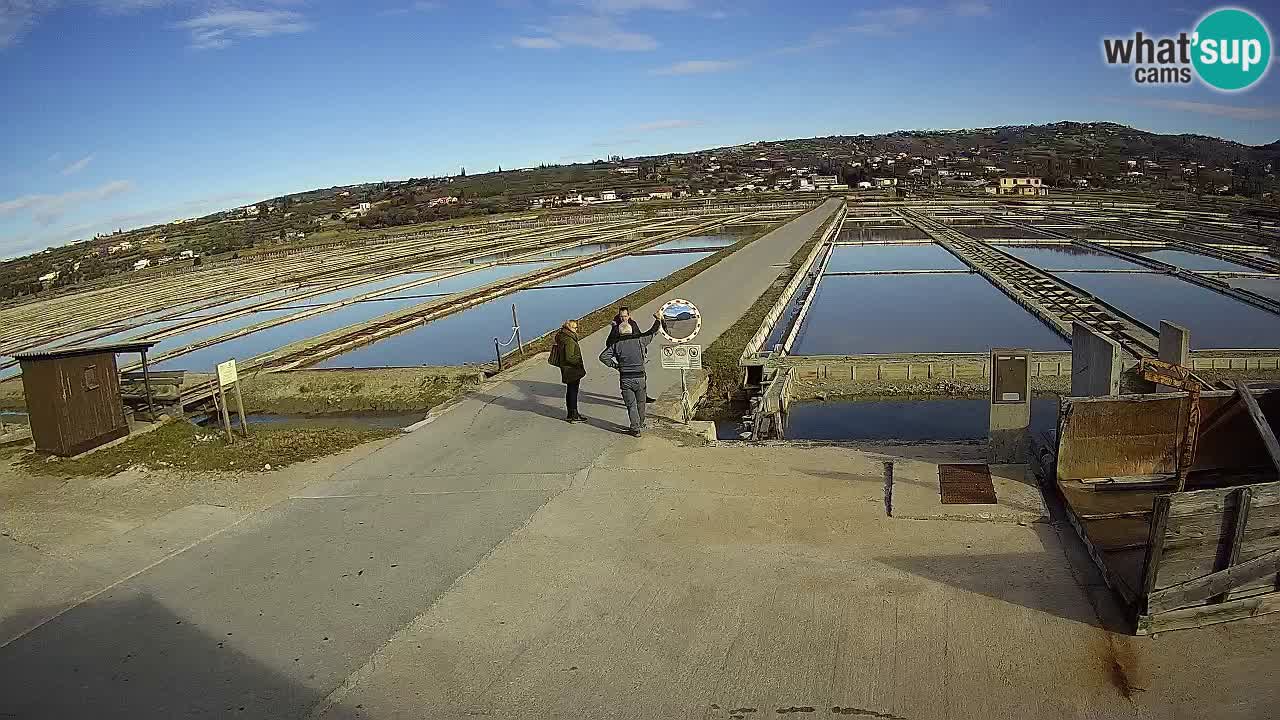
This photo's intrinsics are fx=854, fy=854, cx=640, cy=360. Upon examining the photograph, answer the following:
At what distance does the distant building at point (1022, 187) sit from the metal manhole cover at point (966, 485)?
111 meters

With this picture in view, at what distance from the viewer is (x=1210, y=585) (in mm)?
5246

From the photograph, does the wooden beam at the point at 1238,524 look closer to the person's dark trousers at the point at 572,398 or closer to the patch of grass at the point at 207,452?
the person's dark trousers at the point at 572,398

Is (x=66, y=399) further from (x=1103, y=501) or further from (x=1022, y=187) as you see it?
(x=1022, y=187)

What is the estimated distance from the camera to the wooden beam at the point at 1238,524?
5.20 m

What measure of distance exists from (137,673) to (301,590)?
4.10ft

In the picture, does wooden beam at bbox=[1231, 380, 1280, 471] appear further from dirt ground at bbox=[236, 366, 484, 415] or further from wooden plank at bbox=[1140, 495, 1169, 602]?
dirt ground at bbox=[236, 366, 484, 415]

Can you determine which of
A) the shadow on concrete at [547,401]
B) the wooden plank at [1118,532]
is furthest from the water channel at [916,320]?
the wooden plank at [1118,532]

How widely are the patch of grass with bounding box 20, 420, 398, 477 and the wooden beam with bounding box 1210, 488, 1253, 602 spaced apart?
907 cm

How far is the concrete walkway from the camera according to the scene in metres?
5.23

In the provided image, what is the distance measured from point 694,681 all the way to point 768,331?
52.4 ft

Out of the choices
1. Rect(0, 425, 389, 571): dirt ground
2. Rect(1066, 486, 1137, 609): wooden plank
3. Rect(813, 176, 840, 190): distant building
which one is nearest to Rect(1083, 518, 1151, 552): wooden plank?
Rect(1066, 486, 1137, 609): wooden plank

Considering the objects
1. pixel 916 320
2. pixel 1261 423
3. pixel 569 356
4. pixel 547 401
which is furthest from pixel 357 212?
pixel 1261 423

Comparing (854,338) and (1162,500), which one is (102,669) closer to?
(1162,500)

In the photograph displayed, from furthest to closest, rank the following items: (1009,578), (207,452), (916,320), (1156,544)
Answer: (916,320)
(207,452)
(1009,578)
(1156,544)
